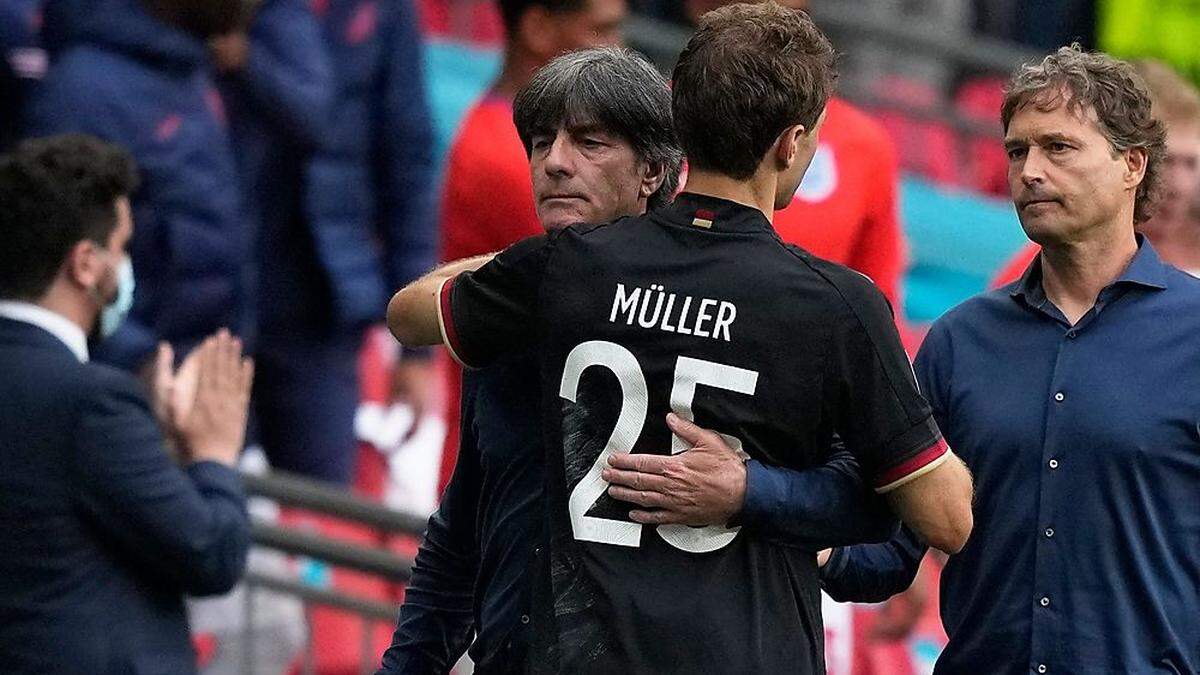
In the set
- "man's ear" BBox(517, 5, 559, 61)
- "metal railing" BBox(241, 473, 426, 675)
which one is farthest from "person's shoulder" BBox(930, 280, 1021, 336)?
"metal railing" BBox(241, 473, 426, 675)

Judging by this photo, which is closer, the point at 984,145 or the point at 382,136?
the point at 382,136

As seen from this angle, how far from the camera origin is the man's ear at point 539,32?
5723 mm

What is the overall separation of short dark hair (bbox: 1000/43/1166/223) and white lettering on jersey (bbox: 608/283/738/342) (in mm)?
885

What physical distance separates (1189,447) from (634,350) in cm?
103

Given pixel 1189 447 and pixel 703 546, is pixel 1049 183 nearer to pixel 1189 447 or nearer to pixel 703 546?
pixel 1189 447

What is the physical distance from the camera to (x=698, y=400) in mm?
3379

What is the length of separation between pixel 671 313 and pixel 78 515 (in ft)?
6.26

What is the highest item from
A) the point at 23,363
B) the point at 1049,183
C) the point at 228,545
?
the point at 1049,183

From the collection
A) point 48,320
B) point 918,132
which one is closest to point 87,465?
point 48,320

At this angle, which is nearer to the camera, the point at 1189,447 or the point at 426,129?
the point at 1189,447

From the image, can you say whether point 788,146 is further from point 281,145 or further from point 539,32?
point 281,145

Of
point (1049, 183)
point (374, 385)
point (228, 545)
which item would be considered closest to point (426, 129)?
point (374, 385)

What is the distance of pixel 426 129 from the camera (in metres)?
7.49

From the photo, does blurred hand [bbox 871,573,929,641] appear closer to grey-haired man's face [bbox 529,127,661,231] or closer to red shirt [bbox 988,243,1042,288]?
red shirt [bbox 988,243,1042,288]
